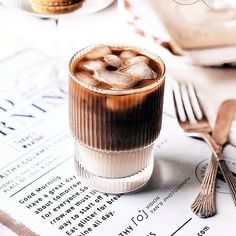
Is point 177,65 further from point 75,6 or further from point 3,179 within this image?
point 3,179

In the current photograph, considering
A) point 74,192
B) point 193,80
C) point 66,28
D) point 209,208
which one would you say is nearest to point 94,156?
point 74,192

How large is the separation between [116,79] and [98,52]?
0.08 meters

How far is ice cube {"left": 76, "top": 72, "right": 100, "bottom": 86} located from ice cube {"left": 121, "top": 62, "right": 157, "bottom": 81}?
0.04m

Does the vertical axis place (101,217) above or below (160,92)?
below

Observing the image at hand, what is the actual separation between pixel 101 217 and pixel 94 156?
80 millimetres

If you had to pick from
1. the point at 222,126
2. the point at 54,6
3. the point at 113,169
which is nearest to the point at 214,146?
the point at 222,126

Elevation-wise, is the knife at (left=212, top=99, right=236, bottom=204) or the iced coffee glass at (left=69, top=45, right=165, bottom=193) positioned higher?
the iced coffee glass at (left=69, top=45, right=165, bottom=193)

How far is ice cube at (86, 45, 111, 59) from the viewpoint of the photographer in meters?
0.74

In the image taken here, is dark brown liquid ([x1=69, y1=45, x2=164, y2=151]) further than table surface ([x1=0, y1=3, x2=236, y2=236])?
No

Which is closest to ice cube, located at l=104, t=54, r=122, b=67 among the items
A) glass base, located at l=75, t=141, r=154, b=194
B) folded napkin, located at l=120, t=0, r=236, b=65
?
glass base, located at l=75, t=141, r=154, b=194

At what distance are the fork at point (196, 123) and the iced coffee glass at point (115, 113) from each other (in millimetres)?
77

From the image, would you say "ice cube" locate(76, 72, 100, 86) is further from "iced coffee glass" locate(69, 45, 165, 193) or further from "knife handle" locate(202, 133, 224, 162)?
"knife handle" locate(202, 133, 224, 162)

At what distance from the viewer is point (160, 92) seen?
2.30ft

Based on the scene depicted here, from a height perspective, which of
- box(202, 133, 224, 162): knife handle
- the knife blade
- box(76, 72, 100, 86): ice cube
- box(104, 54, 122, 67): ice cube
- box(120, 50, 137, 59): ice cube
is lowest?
box(202, 133, 224, 162): knife handle
